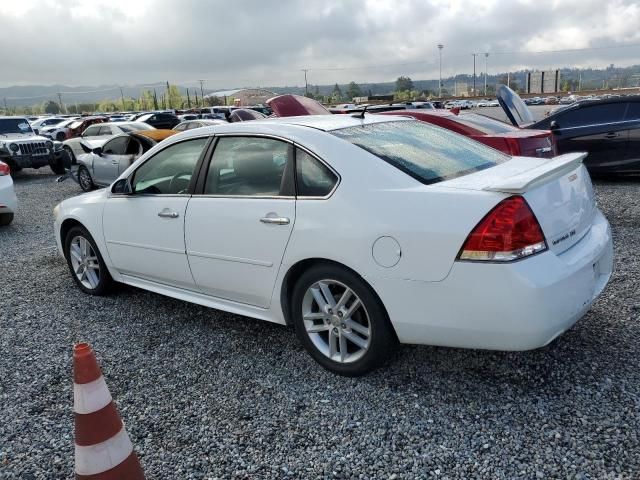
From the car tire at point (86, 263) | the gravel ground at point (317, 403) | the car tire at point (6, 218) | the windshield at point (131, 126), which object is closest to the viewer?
the gravel ground at point (317, 403)

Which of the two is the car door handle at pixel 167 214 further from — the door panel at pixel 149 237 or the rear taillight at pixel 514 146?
the rear taillight at pixel 514 146

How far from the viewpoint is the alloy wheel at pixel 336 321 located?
10.4 ft

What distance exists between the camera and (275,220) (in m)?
3.32

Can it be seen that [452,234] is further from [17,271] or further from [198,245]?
[17,271]

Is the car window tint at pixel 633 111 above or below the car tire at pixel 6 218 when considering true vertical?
above

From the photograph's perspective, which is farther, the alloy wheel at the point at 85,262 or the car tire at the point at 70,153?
the car tire at the point at 70,153

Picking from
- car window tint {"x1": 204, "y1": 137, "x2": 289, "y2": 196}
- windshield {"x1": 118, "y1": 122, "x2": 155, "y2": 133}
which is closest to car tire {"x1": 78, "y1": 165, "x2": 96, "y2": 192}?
windshield {"x1": 118, "y1": 122, "x2": 155, "y2": 133}

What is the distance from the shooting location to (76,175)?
12.4 meters

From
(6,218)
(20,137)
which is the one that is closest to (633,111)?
(6,218)

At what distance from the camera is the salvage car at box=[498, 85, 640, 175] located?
9.12m

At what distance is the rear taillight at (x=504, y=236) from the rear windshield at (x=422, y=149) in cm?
47

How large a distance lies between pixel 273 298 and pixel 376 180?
39.5 inches

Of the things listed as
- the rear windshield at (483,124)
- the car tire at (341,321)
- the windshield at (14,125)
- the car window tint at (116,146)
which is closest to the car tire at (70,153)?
the windshield at (14,125)

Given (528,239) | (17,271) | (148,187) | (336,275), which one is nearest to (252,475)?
(336,275)
